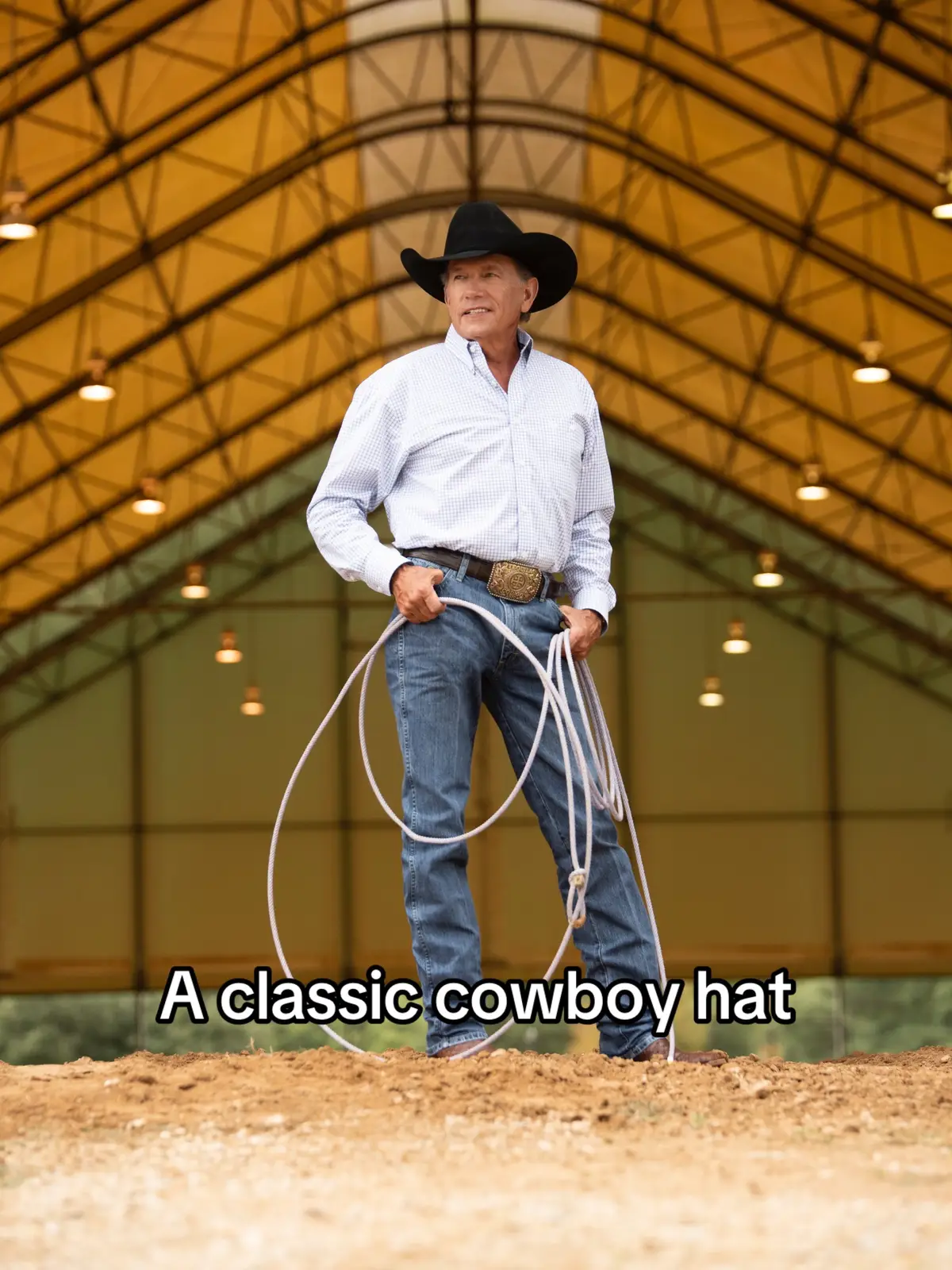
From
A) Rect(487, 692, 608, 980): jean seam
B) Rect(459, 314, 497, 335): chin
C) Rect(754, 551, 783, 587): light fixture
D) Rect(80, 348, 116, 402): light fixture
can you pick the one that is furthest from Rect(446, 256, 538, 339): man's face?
Rect(754, 551, 783, 587): light fixture

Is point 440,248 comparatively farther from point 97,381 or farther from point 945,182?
point 945,182

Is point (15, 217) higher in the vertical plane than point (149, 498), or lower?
higher

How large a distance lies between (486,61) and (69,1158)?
35.5 ft

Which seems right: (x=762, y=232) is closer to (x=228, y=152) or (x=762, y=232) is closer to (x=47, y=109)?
(x=228, y=152)

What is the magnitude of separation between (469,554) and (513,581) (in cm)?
10

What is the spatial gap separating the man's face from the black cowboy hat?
0.07ft

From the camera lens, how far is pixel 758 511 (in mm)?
17938

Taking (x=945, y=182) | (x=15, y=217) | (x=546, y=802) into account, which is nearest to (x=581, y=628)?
(x=546, y=802)

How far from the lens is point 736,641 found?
58.9ft

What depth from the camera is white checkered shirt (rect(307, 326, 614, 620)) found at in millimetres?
3299

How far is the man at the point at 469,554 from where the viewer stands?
3.25 metres

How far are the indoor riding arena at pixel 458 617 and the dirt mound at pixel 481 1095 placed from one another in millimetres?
17

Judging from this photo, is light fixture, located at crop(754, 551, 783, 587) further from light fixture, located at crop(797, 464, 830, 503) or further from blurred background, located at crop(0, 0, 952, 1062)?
light fixture, located at crop(797, 464, 830, 503)

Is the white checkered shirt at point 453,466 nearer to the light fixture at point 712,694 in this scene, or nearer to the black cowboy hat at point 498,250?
the black cowboy hat at point 498,250
